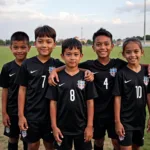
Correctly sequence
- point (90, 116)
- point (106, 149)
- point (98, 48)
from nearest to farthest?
point (90, 116) < point (98, 48) < point (106, 149)

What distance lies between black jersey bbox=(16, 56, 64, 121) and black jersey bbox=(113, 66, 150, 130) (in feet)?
2.75

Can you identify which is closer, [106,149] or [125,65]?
[125,65]

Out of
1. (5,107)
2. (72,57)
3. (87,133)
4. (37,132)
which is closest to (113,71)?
(72,57)

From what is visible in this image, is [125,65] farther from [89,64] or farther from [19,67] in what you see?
[19,67]

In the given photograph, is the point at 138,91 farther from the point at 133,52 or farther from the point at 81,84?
the point at 81,84

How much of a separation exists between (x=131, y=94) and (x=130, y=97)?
0.04 metres

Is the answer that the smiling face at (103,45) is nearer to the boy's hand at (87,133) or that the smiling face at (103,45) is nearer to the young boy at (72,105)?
the young boy at (72,105)

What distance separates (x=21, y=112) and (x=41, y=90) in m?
0.36

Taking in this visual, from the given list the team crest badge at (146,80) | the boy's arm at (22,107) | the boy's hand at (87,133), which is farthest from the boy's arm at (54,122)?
the team crest badge at (146,80)

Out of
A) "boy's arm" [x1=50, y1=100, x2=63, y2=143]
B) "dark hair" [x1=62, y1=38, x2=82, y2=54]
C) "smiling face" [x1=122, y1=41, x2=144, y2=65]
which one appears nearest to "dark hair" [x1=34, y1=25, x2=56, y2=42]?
"dark hair" [x1=62, y1=38, x2=82, y2=54]

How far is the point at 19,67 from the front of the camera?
11.7 feet

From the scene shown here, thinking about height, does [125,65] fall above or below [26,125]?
above

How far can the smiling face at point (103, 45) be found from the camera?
3.33 m

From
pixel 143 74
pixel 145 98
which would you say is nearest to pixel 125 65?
pixel 143 74
